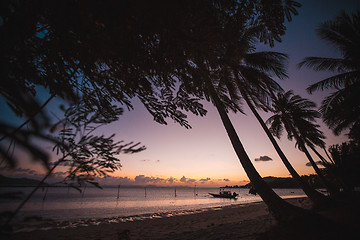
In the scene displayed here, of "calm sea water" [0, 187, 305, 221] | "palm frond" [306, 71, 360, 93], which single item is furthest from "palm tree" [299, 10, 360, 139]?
"calm sea water" [0, 187, 305, 221]

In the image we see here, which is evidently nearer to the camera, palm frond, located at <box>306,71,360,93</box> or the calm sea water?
palm frond, located at <box>306,71,360,93</box>

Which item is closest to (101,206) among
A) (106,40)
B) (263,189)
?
(263,189)

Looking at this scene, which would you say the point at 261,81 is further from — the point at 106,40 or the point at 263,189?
the point at 106,40

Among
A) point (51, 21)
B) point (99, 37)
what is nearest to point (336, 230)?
point (99, 37)

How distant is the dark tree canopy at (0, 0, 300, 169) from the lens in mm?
1764

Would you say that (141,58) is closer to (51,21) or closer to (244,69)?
(51,21)

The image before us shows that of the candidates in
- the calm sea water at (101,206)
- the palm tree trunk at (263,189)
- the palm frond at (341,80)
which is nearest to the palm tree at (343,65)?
the palm frond at (341,80)

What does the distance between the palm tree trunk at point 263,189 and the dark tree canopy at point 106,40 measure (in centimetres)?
180

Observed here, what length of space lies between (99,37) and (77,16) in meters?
0.30

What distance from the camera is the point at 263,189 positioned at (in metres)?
4.84

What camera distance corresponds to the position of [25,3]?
70.7 inches

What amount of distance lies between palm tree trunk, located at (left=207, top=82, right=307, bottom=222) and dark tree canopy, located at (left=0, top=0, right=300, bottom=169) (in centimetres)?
180

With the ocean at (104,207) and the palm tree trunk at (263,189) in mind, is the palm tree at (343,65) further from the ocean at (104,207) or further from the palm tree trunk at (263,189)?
the ocean at (104,207)

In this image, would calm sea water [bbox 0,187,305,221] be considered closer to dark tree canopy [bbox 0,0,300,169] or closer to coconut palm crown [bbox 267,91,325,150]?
dark tree canopy [bbox 0,0,300,169]
